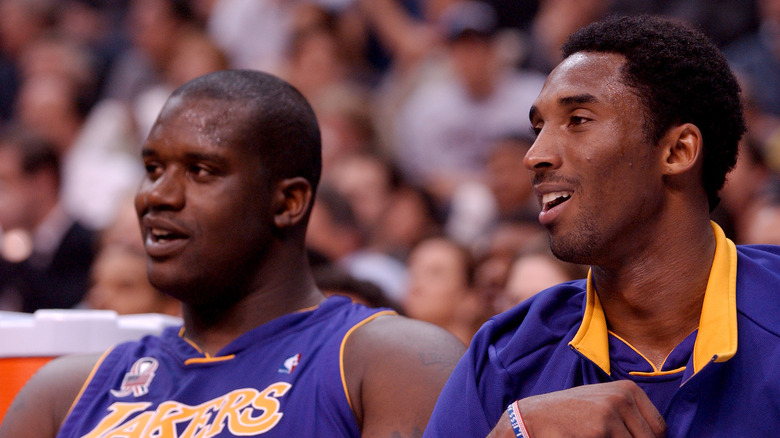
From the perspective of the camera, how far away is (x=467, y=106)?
18.8ft

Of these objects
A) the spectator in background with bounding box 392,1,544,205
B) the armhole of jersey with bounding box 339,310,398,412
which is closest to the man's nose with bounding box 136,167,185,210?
the armhole of jersey with bounding box 339,310,398,412

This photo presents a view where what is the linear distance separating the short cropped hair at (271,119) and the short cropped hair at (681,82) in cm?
88

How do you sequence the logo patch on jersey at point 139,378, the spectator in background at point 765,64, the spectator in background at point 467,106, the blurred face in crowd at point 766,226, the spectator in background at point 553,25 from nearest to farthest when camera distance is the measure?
the logo patch on jersey at point 139,378 < the blurred face in crowd at point 766,226 < the spectator in background at point 765,64 < the spectator in background at point 553,25 < the spectator in background at point 467,106

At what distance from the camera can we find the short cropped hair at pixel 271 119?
2.40 m

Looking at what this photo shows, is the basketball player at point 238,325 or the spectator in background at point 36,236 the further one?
the spectator in background at point 36,236

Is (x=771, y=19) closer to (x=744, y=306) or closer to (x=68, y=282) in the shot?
(x=744, y=306)

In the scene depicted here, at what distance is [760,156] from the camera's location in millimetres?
4254

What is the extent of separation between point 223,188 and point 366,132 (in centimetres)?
377

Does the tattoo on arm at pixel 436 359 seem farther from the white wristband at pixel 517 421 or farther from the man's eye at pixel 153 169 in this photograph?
the man's eye at pixel 153 169

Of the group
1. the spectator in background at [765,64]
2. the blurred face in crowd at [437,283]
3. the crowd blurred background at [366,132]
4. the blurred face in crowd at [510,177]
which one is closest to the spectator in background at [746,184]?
the crowd blurred background at [366,132]

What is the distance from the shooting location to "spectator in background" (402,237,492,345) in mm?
4312

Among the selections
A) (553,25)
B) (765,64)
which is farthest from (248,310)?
(553,25)

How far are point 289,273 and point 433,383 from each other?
525mm

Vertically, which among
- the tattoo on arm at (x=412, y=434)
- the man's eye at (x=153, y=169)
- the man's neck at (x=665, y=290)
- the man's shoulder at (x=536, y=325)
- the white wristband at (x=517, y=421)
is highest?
the man's eye at (x=153, y=169)
